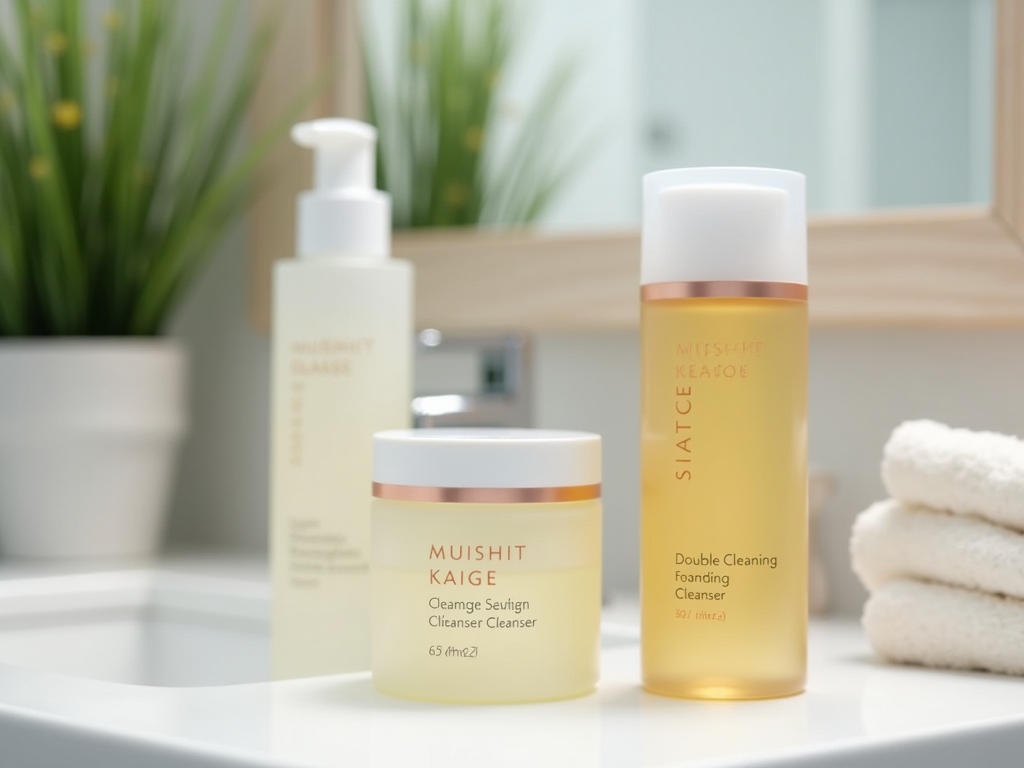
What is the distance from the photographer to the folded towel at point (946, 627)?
0.54 metres

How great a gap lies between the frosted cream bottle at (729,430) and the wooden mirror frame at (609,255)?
0.25m

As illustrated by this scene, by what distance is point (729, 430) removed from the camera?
1.58ft

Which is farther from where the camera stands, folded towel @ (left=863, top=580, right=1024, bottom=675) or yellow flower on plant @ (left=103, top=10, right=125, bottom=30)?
yellow flower on plant @ (left=103, top=10, right=125, bottom=30)

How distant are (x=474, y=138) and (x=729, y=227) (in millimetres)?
470

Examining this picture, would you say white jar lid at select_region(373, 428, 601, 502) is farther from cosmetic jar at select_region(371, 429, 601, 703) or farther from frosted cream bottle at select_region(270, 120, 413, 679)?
frosted cream bottle at select_region(270, 120, 413, 679)

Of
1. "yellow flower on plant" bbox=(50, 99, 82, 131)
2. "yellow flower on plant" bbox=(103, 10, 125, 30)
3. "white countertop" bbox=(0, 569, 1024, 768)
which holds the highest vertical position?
"yellow flower on plant" bbox=(103, 10, 125, 30)

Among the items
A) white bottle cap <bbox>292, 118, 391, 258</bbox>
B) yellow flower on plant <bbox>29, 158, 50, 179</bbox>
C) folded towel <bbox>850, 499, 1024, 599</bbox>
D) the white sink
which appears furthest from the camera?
yellow flower on plant <bbox>29, 158, 50, 179</bbox>

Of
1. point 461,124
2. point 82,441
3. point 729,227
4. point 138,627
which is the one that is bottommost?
point 138,627

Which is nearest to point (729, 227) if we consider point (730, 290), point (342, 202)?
point (730, 290)

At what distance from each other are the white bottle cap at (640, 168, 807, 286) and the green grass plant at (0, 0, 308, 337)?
1.62 ft

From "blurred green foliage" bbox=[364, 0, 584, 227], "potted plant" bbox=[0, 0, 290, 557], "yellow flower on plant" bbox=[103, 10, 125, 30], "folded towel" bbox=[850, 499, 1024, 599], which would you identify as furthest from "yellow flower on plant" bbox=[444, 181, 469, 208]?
"folded towel" bbox=[850, 499, 1024, 599]

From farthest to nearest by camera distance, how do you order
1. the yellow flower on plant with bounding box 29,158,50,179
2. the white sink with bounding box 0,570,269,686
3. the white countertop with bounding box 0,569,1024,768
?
the yellow flower on plant with bounding box 29,158,50,179 < the white sink with bounding box 0,570,269,686 < the white countertop with bounding box 0,569,1024,768

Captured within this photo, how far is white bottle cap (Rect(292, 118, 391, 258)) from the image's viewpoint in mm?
653

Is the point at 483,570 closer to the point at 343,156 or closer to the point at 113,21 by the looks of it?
the point at 343,156
